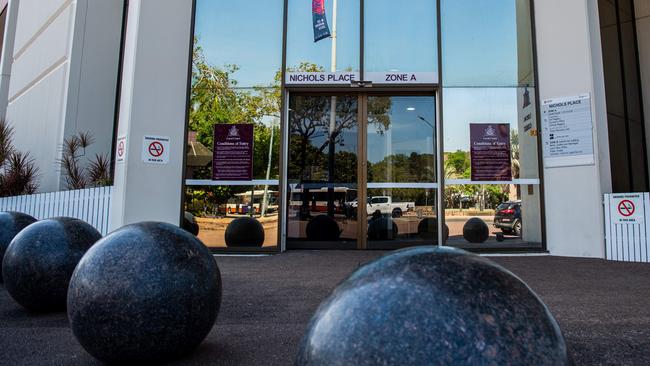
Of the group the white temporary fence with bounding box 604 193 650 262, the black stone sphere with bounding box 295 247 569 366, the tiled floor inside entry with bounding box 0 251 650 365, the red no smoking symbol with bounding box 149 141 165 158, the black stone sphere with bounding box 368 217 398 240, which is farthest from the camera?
the black stone sphere with bounding box 368 217 398 240

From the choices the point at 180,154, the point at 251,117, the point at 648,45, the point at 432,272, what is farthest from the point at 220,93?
the point at 648,45

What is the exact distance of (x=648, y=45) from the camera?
11.1 m

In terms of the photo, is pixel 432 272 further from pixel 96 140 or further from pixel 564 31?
pixel 96 140

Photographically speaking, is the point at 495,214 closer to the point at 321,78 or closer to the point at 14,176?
the point at 321,78

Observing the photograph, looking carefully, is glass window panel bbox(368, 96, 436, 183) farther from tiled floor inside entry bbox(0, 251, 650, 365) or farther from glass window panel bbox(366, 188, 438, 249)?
tiled floor inside entry bbox(0, 251, 650, 365)

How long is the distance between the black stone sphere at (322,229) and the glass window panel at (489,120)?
272cm

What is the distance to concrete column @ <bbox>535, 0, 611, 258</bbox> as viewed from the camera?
307 inches

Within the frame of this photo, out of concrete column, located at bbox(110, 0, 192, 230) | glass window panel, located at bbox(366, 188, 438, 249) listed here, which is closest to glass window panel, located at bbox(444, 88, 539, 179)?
glass window panel, located at bbox(366, 188, 438, 249)

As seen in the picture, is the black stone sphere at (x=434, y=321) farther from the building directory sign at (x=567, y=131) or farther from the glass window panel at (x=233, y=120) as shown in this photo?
the building directory sign at (x=567, y=131)

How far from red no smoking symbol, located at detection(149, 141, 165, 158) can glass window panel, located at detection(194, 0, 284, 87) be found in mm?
2163

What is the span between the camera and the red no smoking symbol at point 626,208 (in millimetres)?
7359

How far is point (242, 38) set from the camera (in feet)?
30.1

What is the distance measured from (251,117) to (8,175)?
7.76 m

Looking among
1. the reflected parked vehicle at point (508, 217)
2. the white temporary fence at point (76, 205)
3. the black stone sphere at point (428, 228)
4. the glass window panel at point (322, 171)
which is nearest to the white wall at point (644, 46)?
the reflected parked vehicle at point (508, 217)
